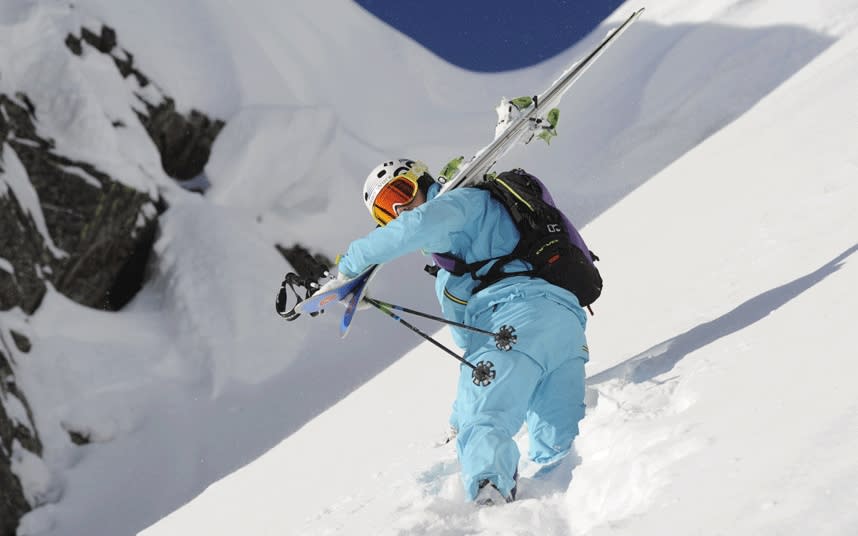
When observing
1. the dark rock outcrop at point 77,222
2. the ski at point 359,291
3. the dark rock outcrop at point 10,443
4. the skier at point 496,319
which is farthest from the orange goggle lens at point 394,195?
the dark rock outcrop at point 77,222

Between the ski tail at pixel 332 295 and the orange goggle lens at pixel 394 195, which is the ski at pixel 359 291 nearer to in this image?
the ski tail at pixel 332 295

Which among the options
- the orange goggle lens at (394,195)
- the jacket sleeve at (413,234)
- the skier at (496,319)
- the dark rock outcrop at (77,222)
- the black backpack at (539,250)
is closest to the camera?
the skier at (496,319)

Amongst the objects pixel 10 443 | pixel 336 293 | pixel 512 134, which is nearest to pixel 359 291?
pixel 336 293

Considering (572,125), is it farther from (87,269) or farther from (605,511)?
(605,511)

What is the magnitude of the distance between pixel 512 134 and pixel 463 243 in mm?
935

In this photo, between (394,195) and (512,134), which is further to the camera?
(512,134)

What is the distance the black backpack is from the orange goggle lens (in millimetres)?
357

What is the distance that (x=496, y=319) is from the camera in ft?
12.4

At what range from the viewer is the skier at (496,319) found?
3.50m

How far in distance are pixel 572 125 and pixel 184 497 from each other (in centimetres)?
1263

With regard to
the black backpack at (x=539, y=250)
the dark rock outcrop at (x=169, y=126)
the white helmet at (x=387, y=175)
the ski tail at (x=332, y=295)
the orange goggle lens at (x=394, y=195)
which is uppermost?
the dark rock outcrop at (x=169, y=126)

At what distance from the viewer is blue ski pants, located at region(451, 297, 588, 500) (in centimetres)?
336

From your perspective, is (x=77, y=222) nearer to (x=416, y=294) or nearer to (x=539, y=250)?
(x=416, y=294)

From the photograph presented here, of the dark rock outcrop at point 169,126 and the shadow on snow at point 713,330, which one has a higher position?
the dark rock outcrop at point 169,126
